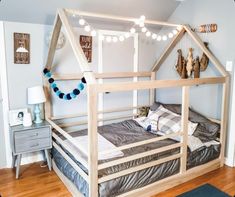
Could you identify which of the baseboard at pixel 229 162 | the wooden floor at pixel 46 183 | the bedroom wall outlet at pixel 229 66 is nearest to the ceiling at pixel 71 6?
the bedroom wall outlet at pixel 229 66

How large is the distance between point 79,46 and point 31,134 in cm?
130

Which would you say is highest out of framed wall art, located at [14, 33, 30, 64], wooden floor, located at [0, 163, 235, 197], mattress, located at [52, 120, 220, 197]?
framed wall art, located at [14, 33, 30, 64]

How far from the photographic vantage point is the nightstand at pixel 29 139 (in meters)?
2.75

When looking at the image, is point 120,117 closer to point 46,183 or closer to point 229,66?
point 46,183

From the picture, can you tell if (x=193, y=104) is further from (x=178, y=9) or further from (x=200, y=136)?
(x=178, y=9)

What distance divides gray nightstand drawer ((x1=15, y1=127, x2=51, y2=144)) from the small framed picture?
26cm

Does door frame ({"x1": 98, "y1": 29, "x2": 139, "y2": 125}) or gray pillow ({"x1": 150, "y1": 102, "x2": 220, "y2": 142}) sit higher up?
door frame ({"x1": 98, "y1": 29, "x2": 139, "y2": 125})

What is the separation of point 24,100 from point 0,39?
80 cm

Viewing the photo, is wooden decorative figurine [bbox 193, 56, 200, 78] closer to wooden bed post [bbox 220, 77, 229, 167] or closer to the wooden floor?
wooden bed post [bbox 220, 77, 229, 167]

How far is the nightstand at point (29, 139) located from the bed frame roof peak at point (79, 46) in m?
0.80

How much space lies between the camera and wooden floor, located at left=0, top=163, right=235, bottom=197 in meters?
2.54

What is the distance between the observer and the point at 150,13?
3506mm

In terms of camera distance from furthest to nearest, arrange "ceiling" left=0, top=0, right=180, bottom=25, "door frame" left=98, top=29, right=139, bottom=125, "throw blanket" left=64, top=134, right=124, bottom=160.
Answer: "door frame" left=98, top=29, right=139, bottom=125
"ceiling" left=0, top=0, right=180, bottom=25
"throw blanket" left=64, top=134, right=124, bottom=160

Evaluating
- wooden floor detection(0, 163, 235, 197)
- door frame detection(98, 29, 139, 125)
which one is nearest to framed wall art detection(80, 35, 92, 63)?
door frame detection(98, 29, 139, 125)
